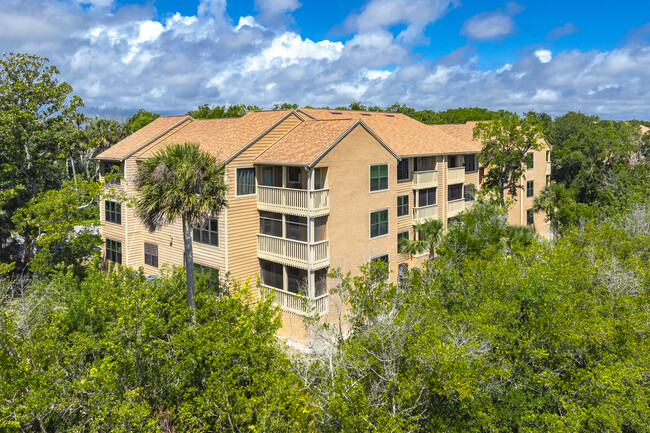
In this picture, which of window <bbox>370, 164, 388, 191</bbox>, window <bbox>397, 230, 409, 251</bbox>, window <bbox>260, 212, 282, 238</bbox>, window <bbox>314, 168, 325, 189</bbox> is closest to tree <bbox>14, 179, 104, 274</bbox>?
window <bbox>260, 212, 282, 238</bbox>

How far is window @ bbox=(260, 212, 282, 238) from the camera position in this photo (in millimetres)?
25062

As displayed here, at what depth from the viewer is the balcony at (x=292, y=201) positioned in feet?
76.0

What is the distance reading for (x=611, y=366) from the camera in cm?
1346

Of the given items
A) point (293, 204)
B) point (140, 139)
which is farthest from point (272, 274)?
point (140, 139)

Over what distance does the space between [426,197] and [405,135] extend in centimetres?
502

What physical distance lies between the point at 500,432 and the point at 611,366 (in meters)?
4.03

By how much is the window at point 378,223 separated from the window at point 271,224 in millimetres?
5746

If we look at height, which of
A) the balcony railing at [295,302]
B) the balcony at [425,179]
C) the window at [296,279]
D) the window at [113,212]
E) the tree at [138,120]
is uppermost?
the tree at [138,120]

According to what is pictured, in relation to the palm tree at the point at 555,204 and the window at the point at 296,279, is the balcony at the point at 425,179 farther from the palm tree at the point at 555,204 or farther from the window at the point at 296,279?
the palm tree at the point at 555,204

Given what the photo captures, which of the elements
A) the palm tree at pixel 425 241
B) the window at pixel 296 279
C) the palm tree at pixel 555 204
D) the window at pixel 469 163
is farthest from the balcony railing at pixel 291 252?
the palm tree at pixel 555 204

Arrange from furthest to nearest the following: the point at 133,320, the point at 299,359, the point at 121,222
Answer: the point at 121,222 < the point at 299,359 < the point at 133,320

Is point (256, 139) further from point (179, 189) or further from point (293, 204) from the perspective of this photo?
point (179, 189)

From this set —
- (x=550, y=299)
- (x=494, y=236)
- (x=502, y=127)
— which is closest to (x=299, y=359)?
(x=550, y=299)

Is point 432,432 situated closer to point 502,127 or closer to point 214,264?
point 214,264
